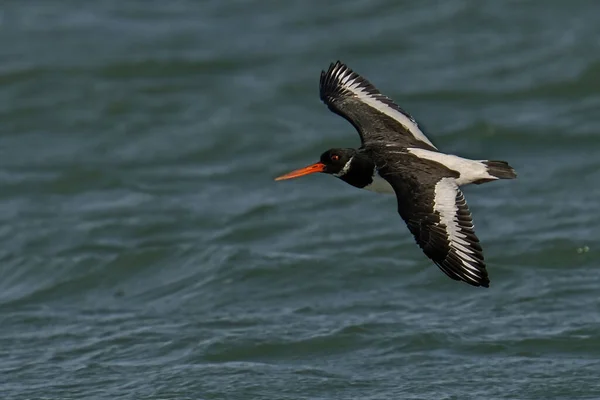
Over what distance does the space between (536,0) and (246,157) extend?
509 cm

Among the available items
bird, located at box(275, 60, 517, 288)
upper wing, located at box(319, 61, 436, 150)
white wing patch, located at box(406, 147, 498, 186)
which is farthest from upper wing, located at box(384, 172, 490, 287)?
upper wing, located at box(319, 61, 436, 150)

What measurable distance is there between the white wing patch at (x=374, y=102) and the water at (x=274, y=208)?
1.68 metres

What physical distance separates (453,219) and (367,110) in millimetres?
2308

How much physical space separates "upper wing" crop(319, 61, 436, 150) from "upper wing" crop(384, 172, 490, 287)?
44.4 inches

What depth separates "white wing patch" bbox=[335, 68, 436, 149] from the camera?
400 inches

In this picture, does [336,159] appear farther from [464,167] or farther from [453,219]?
[453,219]

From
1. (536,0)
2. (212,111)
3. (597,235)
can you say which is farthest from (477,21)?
(597,235)

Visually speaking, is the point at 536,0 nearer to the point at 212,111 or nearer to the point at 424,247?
the point at 212,111

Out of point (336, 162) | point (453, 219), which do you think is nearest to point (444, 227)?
point (453, 219)

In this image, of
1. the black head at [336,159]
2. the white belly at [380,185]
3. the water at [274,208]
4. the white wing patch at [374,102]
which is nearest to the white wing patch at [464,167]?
the white belly at [380,185]

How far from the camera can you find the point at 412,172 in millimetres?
8867

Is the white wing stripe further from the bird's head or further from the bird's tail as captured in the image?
the bird's head

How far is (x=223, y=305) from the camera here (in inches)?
446

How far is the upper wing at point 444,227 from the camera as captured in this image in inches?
313
